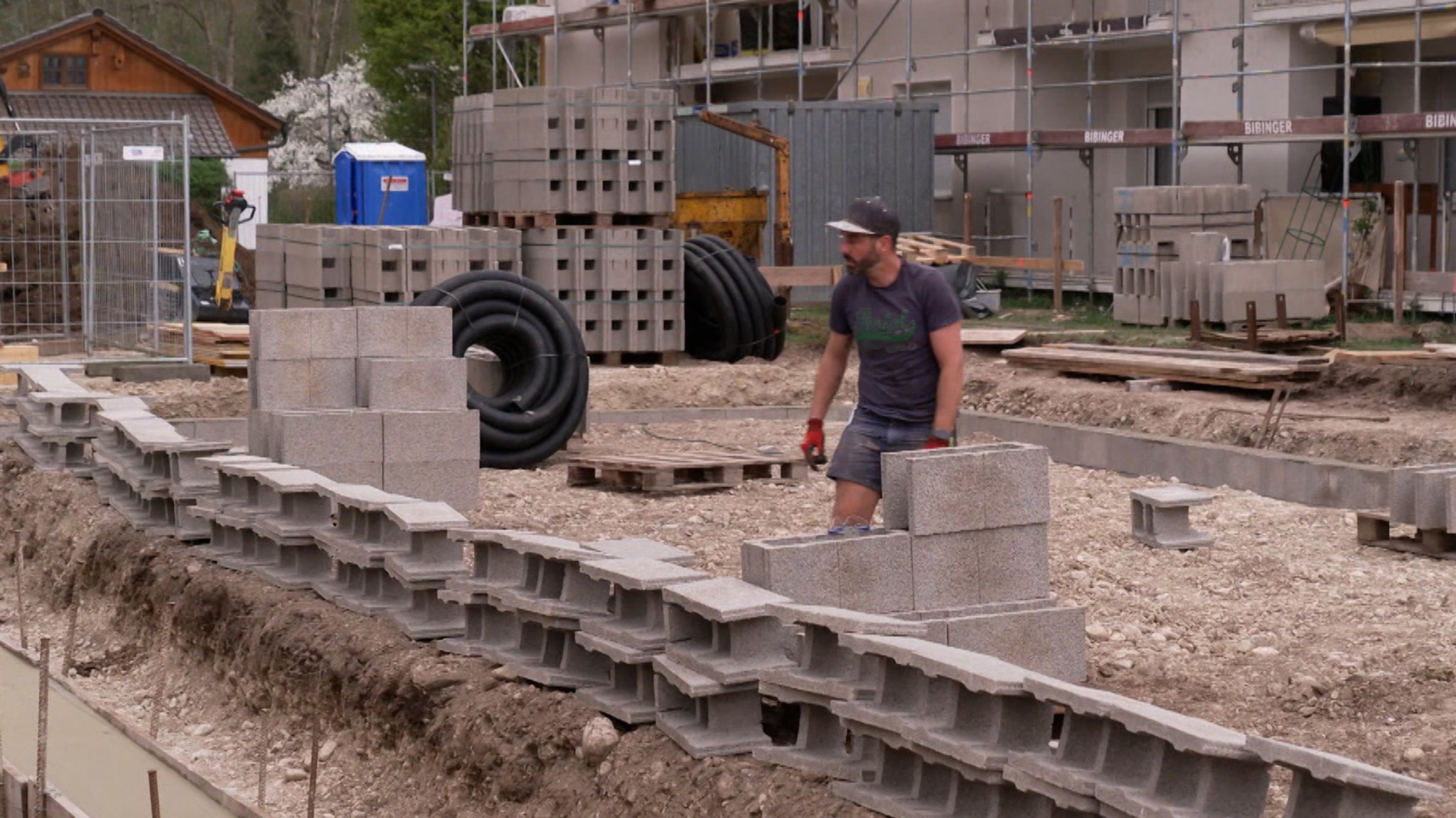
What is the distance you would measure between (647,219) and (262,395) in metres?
8.83

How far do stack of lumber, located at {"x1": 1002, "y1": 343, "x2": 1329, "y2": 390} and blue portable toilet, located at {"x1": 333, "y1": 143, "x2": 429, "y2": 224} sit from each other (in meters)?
16.5

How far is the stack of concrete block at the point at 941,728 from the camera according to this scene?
5258 mm

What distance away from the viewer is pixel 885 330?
27.0ft

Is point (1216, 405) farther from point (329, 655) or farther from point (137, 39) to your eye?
point (137, 39)

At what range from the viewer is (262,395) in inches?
469

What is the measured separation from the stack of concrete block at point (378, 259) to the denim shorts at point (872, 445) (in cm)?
958

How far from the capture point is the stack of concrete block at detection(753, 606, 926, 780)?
19.6 ft

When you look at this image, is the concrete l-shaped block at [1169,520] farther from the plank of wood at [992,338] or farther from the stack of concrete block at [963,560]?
the plank of wood at [992,338]

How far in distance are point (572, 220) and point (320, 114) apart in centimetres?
5278

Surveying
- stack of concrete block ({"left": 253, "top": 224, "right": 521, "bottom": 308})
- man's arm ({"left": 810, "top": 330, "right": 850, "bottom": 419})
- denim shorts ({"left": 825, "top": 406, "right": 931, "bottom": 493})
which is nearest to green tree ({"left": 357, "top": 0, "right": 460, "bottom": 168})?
stack of concrete block ({"left": 253, "top": 224, "right": 521, "bottom": 308})

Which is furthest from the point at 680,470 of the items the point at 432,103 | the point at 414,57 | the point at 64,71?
the point at 414,57

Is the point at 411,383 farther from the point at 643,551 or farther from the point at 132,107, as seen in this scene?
the point at 132,107

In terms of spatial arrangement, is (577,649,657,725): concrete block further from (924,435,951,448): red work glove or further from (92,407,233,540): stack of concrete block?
(92,407,233,540): stack of concrete block

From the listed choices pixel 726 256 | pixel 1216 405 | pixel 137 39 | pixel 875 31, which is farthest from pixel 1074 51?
pixel 137 39
